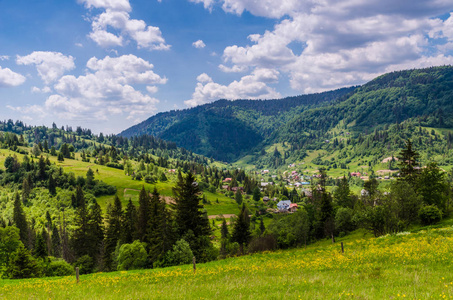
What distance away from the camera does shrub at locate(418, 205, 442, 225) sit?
50.8 metres

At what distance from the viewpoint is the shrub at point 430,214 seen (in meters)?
50.8

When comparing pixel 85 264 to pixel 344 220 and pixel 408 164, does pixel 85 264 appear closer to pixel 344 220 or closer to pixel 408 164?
pixel 344 220

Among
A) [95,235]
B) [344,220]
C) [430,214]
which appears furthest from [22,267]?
[430,214]

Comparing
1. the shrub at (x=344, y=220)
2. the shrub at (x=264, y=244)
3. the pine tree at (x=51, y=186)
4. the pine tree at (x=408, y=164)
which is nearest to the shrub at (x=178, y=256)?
the shrub at (x=264, y=244)

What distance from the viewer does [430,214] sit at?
51344mm

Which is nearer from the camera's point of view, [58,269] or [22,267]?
[22,267]

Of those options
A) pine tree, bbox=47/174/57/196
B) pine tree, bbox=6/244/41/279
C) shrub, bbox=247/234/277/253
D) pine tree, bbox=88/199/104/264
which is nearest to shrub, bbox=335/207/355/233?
shrub, bbox=247/234/277/253

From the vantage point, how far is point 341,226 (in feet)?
254

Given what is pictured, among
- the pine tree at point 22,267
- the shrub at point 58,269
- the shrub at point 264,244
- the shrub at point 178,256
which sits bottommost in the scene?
the shrub at point 264,244

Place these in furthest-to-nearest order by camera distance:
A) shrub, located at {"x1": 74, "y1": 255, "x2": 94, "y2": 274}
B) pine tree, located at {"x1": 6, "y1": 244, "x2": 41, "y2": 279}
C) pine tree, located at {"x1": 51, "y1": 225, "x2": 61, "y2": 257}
Result: 1. pine tree, located at {"x1": 51, "y1": 225, "x2": 61, "y2": 257}
2. shrub, located at {"x1": 74, "y1": 255, "x2": 94, "y2": 274}
3. pine tree, located at {"x1": 6, "y1": 244, "x2": 41, "y2": 279}

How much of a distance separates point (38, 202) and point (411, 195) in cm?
19402

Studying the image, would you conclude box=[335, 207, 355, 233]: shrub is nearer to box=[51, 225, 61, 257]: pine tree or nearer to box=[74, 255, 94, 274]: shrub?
box=[74, 255, 94, 274]: shrub

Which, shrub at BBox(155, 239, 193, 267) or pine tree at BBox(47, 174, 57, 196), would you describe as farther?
pine tree at BBox(47, 174, 57, 196)

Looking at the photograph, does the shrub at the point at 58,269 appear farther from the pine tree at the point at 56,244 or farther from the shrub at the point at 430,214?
the shrub at the point at 430,214
